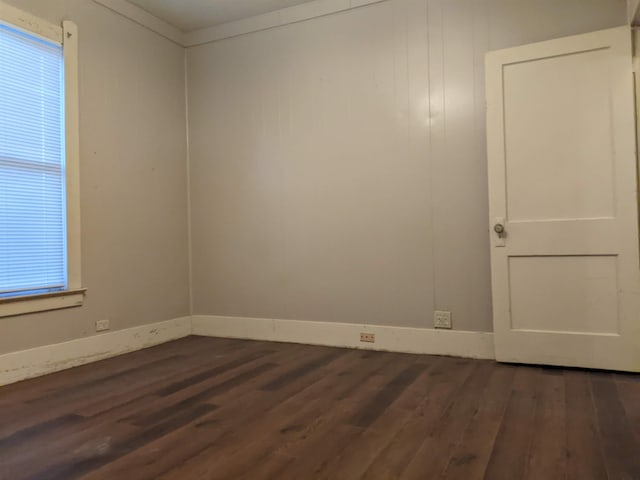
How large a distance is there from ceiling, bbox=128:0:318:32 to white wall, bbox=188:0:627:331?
207mm

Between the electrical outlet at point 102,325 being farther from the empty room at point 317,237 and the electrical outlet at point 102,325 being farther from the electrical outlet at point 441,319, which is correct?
the electrical outlet at point 441,319

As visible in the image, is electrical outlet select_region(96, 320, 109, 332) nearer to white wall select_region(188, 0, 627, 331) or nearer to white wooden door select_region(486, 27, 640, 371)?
white wall select_region(188, 0, 627, 331)

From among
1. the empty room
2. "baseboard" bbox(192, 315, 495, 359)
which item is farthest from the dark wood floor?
"baseboard" bbox(192, 315, 495, 359)

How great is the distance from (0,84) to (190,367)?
2.20m

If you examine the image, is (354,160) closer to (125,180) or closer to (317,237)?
(317,237)

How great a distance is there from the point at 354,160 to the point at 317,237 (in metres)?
0.70

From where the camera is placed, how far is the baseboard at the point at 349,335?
11.0 feet

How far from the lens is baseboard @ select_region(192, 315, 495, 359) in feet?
11.0

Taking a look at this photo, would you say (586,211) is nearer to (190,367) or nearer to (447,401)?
(447,401)

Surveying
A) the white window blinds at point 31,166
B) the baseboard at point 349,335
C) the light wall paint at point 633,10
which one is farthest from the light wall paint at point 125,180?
the light wall paint at point 633,10

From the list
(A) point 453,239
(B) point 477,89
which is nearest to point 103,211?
(A) point 453,239

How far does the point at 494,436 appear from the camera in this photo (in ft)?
6.53

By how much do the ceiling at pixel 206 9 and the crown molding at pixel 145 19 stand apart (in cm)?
4

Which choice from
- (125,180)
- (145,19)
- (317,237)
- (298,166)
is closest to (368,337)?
(317,237)
